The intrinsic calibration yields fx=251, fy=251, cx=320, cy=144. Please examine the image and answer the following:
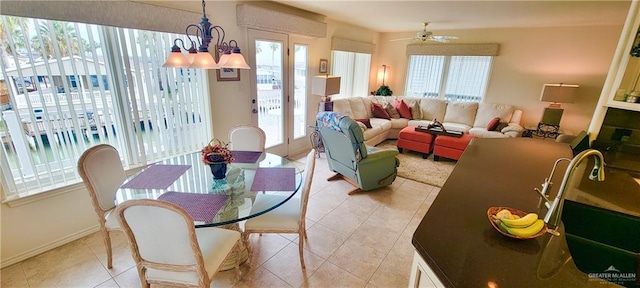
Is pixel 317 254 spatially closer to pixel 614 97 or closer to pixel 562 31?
pixel 614 97

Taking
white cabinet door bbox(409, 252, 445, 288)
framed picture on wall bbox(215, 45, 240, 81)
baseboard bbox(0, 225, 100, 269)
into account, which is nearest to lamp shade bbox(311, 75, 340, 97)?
framed picture on wall bbox(215, 45, 240, 81)

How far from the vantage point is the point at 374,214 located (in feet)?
9.09

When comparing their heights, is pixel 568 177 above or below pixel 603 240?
above

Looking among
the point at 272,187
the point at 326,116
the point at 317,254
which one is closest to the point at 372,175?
the point at 326,116

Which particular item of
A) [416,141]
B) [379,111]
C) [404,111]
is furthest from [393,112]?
[416,141]

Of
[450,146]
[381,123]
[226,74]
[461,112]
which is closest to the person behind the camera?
[226,74]

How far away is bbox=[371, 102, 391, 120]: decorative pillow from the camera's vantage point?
5363 mm

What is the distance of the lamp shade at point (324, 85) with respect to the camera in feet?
13.1

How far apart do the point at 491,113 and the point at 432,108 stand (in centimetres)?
107

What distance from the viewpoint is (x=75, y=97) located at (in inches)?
81.2

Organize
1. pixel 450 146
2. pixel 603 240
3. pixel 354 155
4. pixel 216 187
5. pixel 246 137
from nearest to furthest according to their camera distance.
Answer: pixel 603 240 → pixel 216 187 → pixel 246 137 → pixel 354 155 → pixel 450 146

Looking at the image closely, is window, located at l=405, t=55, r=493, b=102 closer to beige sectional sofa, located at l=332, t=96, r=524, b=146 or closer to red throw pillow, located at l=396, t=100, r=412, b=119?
beige sectional sofa, located at l=332, t=96, r=524, b=146

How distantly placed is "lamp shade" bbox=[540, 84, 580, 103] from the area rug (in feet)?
6.58

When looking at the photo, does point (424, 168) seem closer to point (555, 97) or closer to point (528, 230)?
point (555, 97)
